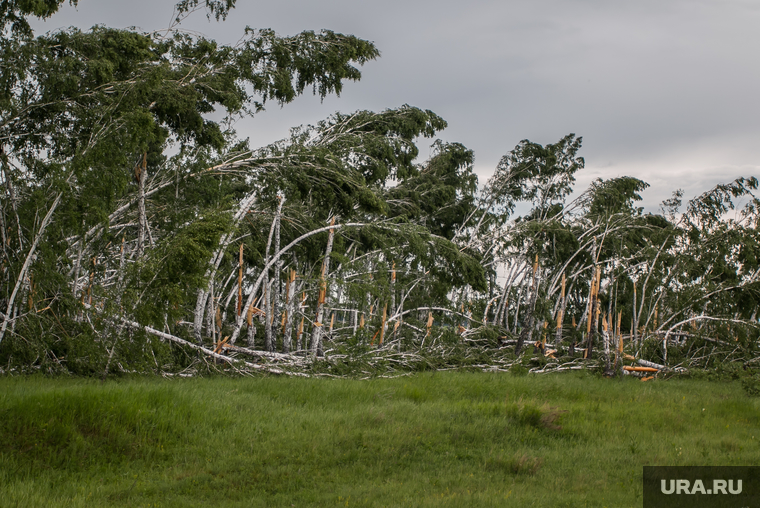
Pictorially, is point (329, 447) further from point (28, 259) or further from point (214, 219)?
point (28, 259)

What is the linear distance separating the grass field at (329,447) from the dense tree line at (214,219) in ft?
6.27

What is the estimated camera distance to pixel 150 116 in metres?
9.98

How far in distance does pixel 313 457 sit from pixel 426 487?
5.11ft

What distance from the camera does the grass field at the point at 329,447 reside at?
5793mm

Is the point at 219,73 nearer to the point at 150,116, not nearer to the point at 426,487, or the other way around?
the point at 150,116

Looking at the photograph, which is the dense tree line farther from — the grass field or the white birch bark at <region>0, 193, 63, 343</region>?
the grass field

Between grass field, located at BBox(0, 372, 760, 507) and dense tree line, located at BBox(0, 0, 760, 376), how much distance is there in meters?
Answer: 1.91

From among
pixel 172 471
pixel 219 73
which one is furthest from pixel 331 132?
pixel 172 471

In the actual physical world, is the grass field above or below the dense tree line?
below

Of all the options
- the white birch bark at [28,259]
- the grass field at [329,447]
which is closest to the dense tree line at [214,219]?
the white birch bark at [28,259]

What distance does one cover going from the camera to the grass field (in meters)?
5.79

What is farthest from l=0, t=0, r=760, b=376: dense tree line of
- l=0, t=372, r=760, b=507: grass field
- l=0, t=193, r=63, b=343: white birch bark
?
l=0, t=372, r=760, b=507: grass field

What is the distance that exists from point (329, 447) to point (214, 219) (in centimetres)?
454

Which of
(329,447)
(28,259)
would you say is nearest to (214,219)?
→ (28,259)
